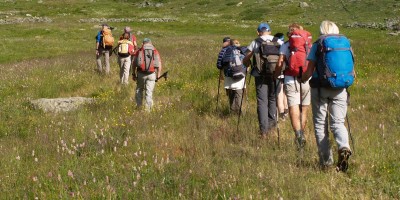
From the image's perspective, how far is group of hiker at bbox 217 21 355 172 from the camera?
6125 millimetres

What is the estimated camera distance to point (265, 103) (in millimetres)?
8953

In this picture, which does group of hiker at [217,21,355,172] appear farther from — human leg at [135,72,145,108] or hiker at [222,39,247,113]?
human leg at [135,72,145,108]

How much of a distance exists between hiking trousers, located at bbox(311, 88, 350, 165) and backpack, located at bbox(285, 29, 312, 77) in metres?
1.34

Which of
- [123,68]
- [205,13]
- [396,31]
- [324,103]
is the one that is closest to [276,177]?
[324,103]

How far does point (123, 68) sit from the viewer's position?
52.7ft

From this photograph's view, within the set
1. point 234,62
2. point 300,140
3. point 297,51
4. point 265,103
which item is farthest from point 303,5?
point 300,140

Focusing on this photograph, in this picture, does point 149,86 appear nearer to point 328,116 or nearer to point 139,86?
point 139,86

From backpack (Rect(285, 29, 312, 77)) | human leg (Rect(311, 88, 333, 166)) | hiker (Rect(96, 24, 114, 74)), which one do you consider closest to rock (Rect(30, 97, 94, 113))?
backpack (Rect(285, 29, 312, 77))

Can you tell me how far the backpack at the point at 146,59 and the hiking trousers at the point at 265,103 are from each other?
3486mm

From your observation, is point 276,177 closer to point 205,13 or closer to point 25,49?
point 25,49

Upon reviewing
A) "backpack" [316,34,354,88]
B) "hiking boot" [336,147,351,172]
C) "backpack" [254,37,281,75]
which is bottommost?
"hiking boot" [336,147,351,172]

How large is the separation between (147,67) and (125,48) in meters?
4.85

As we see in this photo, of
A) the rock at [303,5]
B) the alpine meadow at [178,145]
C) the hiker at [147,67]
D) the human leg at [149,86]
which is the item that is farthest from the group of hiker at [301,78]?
the rock at [303,5]

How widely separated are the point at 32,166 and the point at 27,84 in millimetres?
10181
